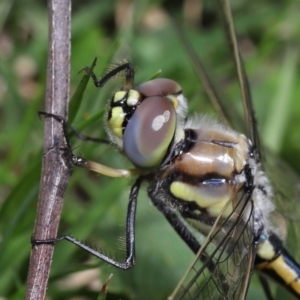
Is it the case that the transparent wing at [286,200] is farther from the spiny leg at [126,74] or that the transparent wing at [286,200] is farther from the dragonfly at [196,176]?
the spiny leg at [126,74]

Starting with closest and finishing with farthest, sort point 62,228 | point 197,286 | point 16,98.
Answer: point 197,286
point 62,228
point 16,98

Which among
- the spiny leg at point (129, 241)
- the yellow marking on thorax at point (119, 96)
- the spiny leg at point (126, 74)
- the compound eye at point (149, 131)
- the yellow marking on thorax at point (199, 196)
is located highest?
the spiny leg at point (126, 74)

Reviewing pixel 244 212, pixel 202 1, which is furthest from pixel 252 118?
pixel 202 1

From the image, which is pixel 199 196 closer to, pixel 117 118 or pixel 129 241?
pixel 129 241

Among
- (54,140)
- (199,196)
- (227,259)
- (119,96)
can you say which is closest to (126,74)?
(119,96)

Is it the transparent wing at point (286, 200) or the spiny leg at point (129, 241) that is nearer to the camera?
the spiny leg at point (129, 241)

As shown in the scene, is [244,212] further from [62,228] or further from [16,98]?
[16,98]

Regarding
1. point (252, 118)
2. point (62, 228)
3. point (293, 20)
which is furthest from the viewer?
point (293, 20)

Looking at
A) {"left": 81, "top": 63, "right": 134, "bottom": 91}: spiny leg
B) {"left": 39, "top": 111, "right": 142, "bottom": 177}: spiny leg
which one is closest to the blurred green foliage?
{"left": 81, "top": 63, "right": 134, "bottom": 91}: spiny leg

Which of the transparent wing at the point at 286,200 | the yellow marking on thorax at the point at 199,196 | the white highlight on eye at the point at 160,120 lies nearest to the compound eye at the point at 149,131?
the white highlight on eye at the point at 160,120
